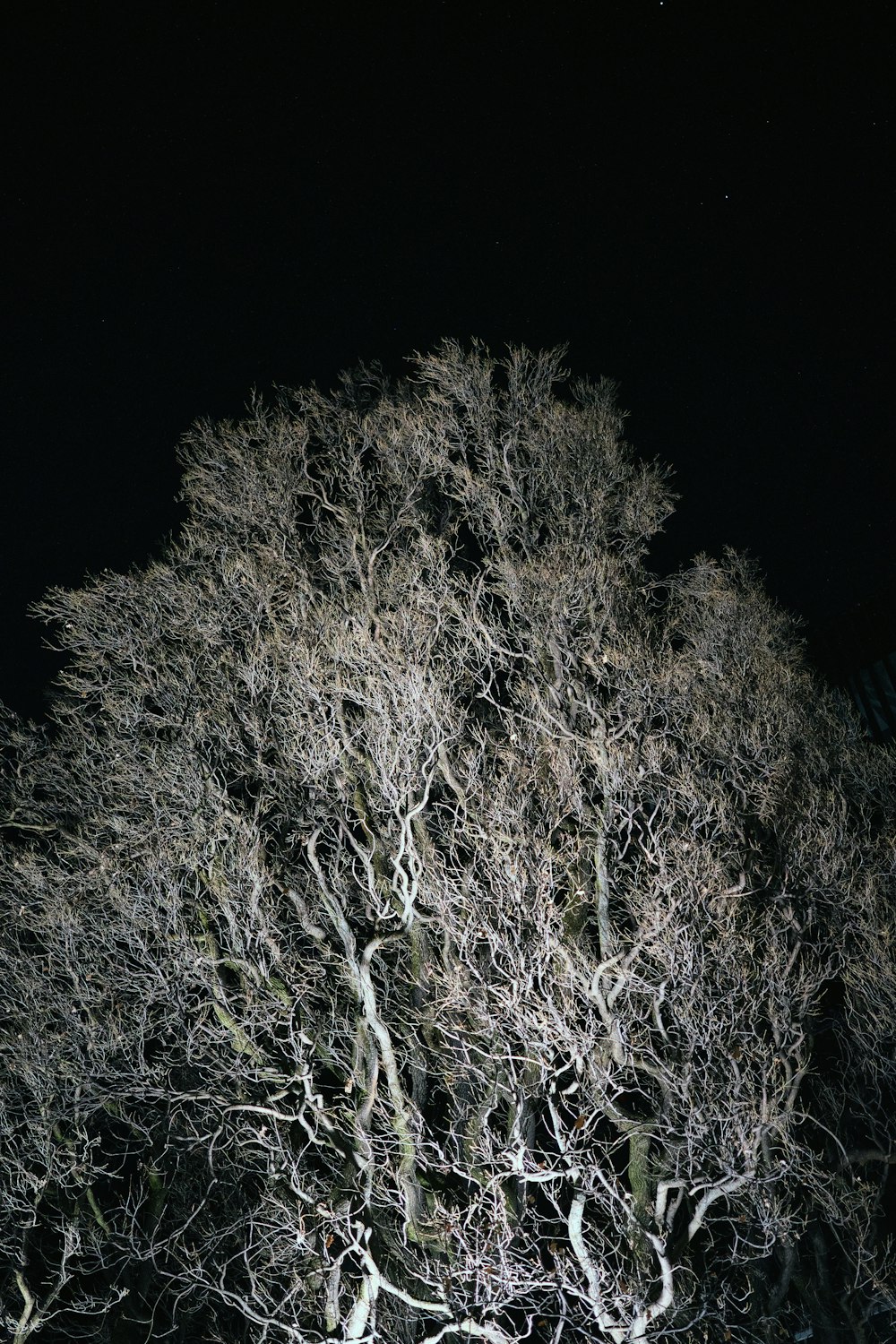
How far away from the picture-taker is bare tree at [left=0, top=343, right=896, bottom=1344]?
378 inches

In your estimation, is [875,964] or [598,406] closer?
[875,964]

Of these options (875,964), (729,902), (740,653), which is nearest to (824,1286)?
(875,964)

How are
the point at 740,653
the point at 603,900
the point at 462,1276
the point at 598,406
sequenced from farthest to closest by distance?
1. the point at 598,406
2. the point at 740,653
3. the point at 603,900
4. the point at 462,1276

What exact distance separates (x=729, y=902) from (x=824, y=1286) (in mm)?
6510

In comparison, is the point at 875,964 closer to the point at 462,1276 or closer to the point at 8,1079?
the point at 462,1276

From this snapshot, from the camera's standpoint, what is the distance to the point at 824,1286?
13.0 meters

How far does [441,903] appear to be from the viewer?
32.8 ft

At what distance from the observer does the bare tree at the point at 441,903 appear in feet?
31.5

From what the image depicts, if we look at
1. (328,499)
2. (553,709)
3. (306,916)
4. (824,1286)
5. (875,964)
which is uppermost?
(328,499)

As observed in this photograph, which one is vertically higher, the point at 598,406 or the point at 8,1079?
the point at 598,406

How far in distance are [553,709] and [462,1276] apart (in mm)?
6145

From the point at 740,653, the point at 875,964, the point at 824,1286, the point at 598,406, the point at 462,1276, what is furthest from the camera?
the point at 598,406

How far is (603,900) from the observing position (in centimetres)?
1062

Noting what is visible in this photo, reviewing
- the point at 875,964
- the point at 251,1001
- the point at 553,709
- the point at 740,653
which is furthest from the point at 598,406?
the point at 251,1001
